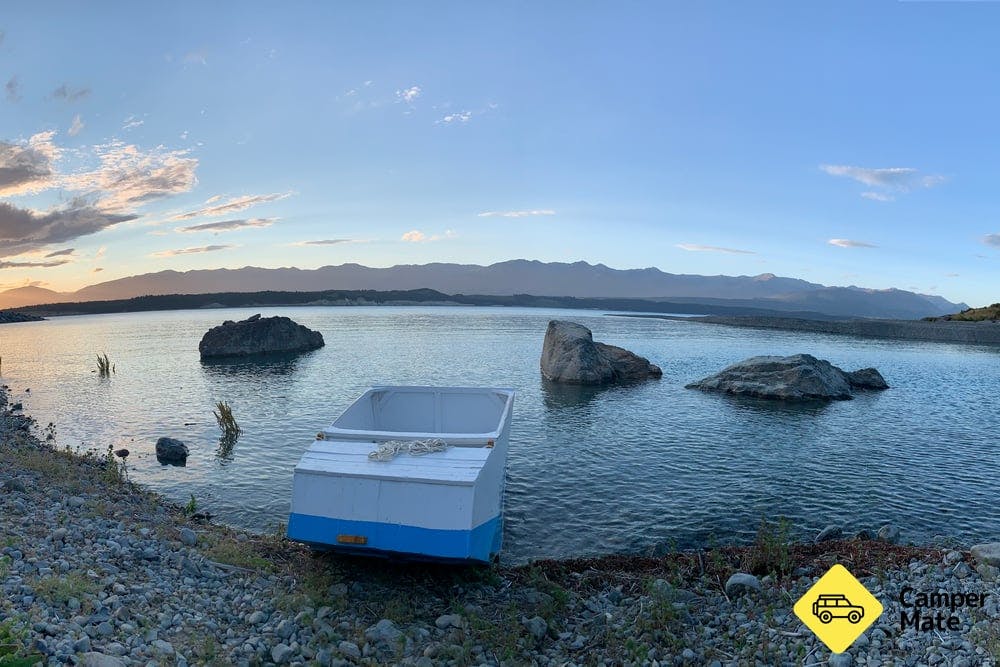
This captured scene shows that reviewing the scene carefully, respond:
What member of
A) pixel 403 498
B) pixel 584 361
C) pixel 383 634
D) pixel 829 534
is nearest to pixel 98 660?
pixel 383 634

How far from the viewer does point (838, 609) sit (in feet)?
31.3

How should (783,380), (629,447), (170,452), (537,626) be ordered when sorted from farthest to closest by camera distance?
(783,380), (629,447), (170,452), (537,626)

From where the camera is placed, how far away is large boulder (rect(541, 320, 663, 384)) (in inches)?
1726

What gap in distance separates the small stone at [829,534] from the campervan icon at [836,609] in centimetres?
504

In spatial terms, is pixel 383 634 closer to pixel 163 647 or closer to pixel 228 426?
pixel 163 647

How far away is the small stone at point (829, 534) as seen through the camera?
1459 cm

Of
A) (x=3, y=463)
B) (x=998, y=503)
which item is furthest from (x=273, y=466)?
(x=998, y=503)

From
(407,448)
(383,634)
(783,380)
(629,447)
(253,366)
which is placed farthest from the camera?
(253,366)

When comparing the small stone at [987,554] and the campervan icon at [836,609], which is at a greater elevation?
the small stone at [987,554]

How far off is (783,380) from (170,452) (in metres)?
35.0

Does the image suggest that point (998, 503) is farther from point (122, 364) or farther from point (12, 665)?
point (122, 364)

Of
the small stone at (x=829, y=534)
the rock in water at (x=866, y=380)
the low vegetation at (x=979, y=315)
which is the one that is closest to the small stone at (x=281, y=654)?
the small stone at (x=829, y=534)

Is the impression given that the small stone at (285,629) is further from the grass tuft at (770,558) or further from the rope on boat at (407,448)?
the grass tuft at (770,558)

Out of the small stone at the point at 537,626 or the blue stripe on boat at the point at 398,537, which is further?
the blue stripe on boat at the point at 398,537
